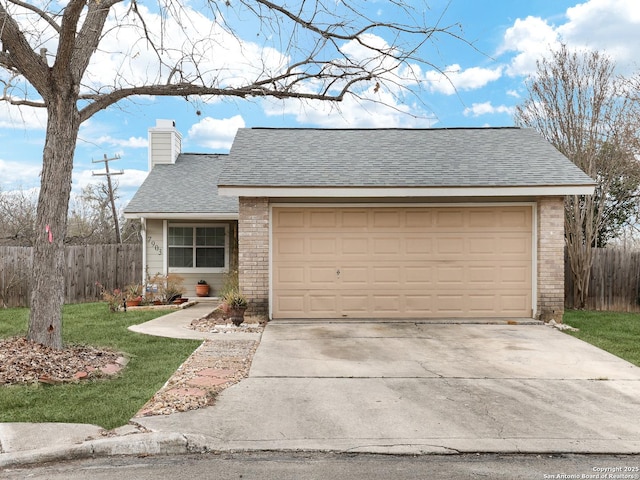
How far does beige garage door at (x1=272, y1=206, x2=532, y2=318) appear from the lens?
11.2m

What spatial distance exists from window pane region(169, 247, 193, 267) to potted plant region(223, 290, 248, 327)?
5815 mm

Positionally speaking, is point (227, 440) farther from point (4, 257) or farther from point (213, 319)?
point (4, 257)

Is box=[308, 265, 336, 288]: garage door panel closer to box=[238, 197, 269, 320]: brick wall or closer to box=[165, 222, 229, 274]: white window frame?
box=[238, 197, 269, 320]: brick wall

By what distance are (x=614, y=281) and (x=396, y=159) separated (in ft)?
24.3

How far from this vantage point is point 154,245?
51.8 feet

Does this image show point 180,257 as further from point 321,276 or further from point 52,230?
point 52,230

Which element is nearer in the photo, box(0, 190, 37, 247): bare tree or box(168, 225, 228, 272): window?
box(168, 225, 228, 272): window

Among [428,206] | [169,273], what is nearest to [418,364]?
[428,206]

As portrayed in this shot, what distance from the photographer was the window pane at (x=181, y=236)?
52.4 ft

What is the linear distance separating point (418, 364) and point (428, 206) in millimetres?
4769

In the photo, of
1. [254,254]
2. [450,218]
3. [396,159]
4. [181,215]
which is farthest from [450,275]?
[181,215]

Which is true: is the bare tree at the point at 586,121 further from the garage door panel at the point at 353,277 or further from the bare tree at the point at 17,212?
the bare tree at the point at 17,212

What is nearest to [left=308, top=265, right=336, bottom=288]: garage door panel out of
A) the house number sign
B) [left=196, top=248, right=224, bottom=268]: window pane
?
[left=196, top=248, right=224, bottom=268]: window pane

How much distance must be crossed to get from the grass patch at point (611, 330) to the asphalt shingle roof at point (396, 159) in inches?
117
